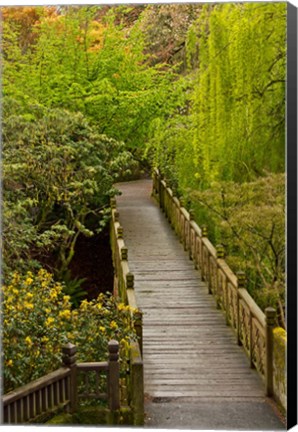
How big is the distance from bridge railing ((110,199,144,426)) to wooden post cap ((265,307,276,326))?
46.5 inches

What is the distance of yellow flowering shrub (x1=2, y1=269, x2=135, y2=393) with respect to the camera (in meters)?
6.69

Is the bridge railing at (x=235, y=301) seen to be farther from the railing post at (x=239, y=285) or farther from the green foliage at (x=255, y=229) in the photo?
the green foliage at (x=255, y=229)

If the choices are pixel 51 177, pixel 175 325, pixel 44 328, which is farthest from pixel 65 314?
pixel 175 325

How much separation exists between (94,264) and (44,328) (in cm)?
254

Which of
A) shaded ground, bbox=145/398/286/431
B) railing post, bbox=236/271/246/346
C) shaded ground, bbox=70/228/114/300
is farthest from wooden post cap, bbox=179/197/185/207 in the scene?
shaded ground, bbox=145/398/286/431

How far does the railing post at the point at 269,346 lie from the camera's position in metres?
7.31

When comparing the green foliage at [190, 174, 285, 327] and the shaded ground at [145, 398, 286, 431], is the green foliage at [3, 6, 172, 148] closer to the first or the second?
the green foliage at [190, 174, 285, 327]

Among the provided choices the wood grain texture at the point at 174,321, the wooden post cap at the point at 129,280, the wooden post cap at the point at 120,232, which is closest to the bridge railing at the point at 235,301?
the wood grain texture at the point at 174,321

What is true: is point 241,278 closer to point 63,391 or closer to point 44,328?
point 44,328

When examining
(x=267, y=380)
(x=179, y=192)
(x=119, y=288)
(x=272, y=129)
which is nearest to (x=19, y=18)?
Result: (x=272, y=129)

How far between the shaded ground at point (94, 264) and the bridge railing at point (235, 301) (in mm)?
1134

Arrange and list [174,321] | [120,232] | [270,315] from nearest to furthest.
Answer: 1. [270,315]
2. [174,321]
3. [120,232]

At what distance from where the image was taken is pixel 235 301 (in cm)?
910

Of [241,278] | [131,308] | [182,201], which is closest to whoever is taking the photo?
[131,308]
